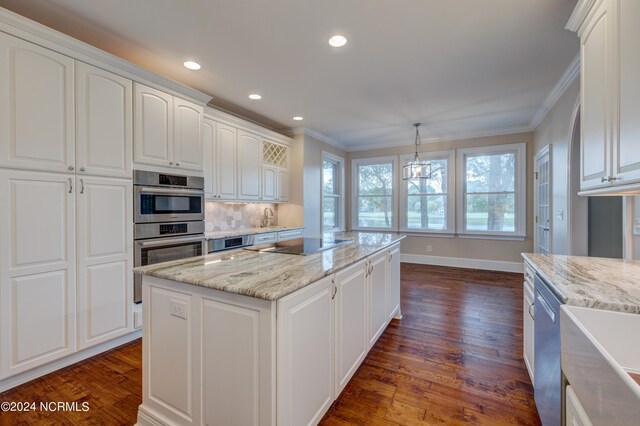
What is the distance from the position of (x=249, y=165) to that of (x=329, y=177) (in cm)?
240

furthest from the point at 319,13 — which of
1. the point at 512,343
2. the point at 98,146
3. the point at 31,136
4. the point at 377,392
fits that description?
the point at 512,343

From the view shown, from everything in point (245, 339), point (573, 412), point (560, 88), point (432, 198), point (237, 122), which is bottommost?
point (573, 412)

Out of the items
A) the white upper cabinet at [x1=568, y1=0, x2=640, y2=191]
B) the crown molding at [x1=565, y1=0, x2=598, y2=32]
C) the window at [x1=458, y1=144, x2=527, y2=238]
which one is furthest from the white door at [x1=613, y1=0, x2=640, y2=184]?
the window at [x1=458, y1=144, x2=527, y2=238]

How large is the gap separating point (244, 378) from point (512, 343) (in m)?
2.51

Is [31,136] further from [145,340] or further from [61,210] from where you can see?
[145,340]

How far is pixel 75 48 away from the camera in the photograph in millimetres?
2174

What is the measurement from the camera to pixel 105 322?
→ 241 cm

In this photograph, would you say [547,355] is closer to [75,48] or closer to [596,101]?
[596,101]

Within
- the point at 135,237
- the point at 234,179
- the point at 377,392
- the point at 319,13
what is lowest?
the point at 377,392

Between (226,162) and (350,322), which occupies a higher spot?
(226,162)

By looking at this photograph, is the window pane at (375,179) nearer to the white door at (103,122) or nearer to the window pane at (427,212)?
the window pane at (427,212)

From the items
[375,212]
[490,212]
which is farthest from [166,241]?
[490,212]

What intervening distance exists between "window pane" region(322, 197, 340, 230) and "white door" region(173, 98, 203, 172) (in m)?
2.96

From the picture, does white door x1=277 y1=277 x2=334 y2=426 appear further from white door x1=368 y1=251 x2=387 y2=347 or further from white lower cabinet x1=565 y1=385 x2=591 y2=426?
white lower cabinet x1=565 y1=385 x2=591 y2=426
